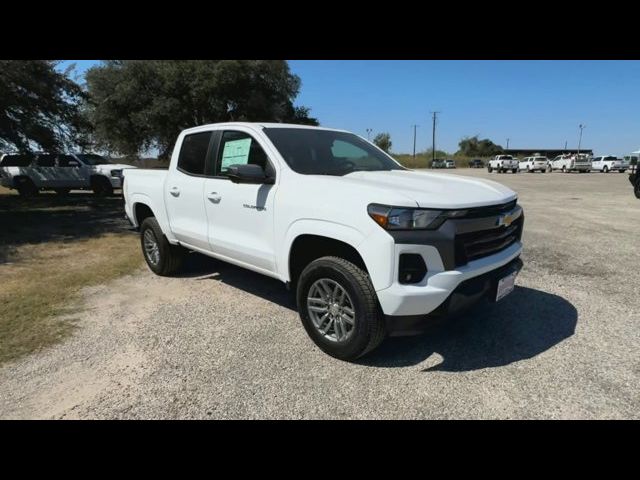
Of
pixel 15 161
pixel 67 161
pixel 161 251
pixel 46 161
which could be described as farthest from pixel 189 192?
pixel 15 161

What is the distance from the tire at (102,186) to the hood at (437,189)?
15673mm

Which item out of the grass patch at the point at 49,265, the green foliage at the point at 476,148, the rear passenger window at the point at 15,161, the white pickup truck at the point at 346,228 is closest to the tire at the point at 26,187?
the rear passenger window at the point at 15,161

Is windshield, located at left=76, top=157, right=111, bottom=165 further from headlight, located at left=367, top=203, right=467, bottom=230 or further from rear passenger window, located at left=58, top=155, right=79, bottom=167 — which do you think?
headlight, located at left=367, top=203, right=467, bottom=230

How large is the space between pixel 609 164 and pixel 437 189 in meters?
44.0

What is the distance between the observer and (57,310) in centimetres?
433

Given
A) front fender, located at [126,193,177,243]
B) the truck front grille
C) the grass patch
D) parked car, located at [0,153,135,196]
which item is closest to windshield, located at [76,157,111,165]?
parked car, located at [0,153,135,196]

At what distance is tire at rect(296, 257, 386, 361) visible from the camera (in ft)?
9.27

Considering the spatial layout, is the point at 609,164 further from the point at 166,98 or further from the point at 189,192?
the point at 189,192

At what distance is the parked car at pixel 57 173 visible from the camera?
16172mm
